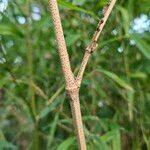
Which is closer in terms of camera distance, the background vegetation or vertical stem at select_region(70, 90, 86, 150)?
vertical stem at select_region(70, 90, 86, 150)

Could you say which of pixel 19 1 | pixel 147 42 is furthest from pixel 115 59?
pixel 19 1

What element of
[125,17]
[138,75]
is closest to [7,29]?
[125,17]

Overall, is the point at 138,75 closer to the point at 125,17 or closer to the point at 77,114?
the point at 125,17

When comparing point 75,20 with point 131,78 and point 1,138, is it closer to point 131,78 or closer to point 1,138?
point 131,78

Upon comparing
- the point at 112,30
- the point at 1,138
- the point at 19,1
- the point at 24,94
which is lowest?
the point at 1,138

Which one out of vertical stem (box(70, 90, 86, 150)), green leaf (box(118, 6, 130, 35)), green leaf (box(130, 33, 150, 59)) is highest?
green leaf (box(118, 6, 130, 35))

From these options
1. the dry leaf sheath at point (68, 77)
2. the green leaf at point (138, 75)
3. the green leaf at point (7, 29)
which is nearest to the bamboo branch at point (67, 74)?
the dry leaf sheath at point (68, 77)

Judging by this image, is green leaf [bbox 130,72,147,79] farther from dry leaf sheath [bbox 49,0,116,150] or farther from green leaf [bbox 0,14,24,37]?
dry leaf sheath [bbox 49,0,116,150]

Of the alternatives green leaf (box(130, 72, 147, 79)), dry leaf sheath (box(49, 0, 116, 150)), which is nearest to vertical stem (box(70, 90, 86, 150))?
dry leaf sheath (box(49, 0, 116, 150))
